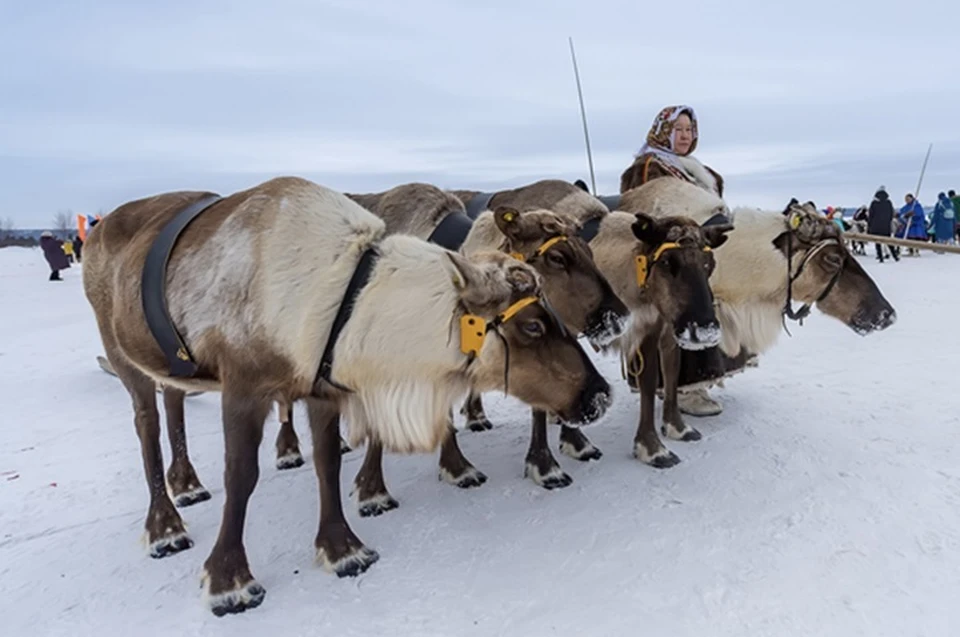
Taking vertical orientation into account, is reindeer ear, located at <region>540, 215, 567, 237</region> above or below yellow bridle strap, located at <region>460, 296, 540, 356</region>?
above

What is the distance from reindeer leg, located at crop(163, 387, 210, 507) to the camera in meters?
4.11

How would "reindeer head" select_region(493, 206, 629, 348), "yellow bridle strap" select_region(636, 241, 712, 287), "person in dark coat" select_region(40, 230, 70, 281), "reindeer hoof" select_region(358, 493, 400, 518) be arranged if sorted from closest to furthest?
"reindeer head" select_region(493, 206, 629, 348), "reindeer hoof" select_region(358, 493, 400, 518), "yellow bridle strap" select_region(636, 241, 712, 287), "person in dark coat" select_region(40, 230, 70, 281)

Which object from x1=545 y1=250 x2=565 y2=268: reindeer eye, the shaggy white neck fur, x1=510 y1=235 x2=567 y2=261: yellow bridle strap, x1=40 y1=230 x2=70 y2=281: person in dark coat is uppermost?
the shaggy white neck fur

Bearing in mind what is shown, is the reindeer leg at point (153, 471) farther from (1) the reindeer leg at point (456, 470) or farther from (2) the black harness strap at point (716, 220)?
(2) the black harness strap at point (716, 220)

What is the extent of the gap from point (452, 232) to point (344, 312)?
61.7 inches

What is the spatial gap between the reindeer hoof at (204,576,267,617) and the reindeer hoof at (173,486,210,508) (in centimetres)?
132

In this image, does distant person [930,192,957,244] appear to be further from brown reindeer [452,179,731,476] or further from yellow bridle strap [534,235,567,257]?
yellow bridle strap [534,235,567,257]

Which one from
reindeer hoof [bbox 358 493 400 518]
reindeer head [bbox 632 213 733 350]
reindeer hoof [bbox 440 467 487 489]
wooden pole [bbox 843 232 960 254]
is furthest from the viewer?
wooden pole [bbox 843 232 960 254]

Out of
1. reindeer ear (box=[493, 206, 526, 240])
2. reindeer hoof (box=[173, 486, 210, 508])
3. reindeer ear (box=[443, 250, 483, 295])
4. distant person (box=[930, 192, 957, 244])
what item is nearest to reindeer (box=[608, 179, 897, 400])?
reindeer ear (box=[493, 206, 526, 240])

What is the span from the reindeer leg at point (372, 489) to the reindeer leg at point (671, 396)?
205 centimetres

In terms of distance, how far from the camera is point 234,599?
282 centimetres

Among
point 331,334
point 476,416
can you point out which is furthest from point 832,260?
point 331,334

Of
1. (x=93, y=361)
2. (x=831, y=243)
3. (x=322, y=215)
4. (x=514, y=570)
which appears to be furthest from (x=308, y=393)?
(x=93, y=361)

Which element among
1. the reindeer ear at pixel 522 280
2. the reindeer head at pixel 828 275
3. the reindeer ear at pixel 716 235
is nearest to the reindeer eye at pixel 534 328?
the reindeer ear at pixel 522 280
